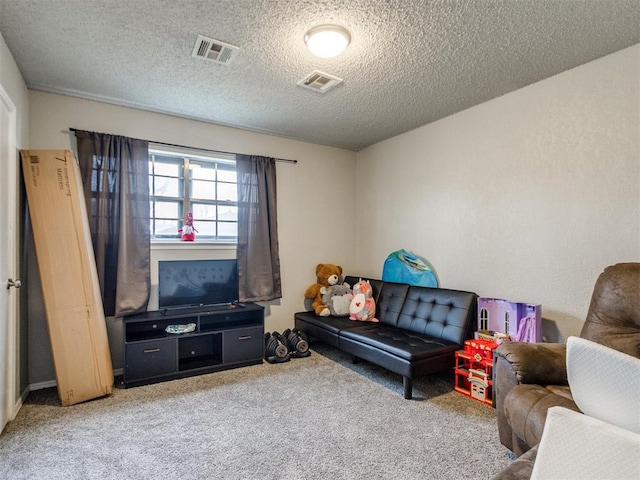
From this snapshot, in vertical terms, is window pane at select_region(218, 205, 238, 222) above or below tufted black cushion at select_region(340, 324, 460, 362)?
above

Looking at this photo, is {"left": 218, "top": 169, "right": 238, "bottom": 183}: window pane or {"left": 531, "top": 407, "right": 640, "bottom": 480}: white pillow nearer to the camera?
{"left": 531, "top": 407, "right": 640, "bottom": 480}: white pillow

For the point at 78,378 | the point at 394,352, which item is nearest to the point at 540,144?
the point at 394,352

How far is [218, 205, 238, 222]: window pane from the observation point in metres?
3.87

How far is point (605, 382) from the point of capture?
66 centimetres

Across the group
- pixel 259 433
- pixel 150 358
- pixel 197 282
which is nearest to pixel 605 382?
pixel 259 433

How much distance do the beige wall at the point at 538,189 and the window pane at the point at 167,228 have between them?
8.37 ft

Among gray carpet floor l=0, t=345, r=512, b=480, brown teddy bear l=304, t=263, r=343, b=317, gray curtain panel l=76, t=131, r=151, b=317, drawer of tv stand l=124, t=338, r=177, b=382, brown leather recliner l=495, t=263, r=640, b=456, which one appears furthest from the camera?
brown teddy bear l=304, t=263, r=343, b=317

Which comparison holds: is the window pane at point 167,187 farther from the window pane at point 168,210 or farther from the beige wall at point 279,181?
the beige wall at point 279,181

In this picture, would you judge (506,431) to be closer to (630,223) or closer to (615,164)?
(630,223)

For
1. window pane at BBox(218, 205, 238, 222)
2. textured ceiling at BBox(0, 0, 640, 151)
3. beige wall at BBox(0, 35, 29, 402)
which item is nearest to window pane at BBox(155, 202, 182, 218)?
window pane at BBox(218, 205, 238, 222)

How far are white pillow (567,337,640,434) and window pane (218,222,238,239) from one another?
3549mm

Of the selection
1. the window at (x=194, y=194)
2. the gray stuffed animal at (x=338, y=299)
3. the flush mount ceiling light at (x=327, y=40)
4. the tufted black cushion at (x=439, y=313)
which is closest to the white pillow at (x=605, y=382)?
the flush mount ceiling light at (x=327, y=40)

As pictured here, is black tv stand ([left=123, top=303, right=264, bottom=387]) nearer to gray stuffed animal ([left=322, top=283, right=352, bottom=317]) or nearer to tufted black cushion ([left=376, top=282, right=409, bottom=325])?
gray stuffed animal ([left=322, top=283, right=352, bottom=317])

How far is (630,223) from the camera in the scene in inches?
89.1
